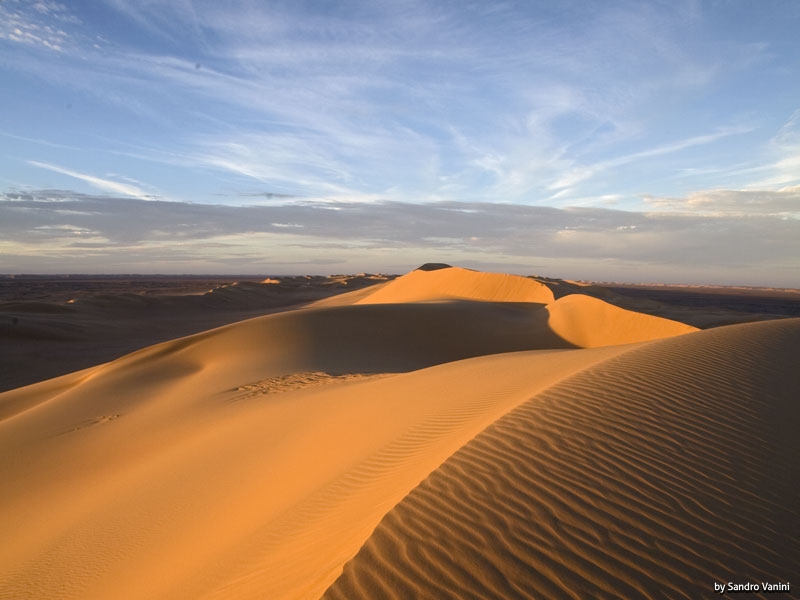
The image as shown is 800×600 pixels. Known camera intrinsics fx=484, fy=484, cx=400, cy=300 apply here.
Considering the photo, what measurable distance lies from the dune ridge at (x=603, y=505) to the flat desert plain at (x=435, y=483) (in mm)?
15

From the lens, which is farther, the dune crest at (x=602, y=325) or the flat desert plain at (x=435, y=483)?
the dune crest at (x=602, y=325)

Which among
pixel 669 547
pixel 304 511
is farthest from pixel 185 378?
pixel 669 547

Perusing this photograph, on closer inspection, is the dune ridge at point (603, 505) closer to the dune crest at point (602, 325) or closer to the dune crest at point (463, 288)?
the dune crest at point (602, 325)

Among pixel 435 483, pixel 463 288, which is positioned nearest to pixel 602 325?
pixel 435 483

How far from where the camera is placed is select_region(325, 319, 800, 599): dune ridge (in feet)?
8.25

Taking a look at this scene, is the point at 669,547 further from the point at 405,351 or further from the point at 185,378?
the point at 405,351

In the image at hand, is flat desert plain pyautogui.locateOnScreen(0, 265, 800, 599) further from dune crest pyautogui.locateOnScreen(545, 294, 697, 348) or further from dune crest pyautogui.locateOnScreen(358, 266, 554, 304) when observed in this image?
dune crest pyautogui.locateOnScreen(358, 266, 554, 304)

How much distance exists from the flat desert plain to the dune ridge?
15 millimetres

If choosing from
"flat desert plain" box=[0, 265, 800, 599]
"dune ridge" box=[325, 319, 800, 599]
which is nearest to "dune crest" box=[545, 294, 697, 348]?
"flat desert plain" box=[0, 265, 800, 599]

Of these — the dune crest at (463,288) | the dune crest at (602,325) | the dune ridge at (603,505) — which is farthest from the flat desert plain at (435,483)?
the dune crest at (463,288)

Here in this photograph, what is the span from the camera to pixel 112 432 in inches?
365

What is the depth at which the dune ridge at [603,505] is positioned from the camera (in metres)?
2.51

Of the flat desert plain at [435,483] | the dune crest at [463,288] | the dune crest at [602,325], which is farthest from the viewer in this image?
the dune crest at [463,288]

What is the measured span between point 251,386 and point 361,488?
26.9 ft
